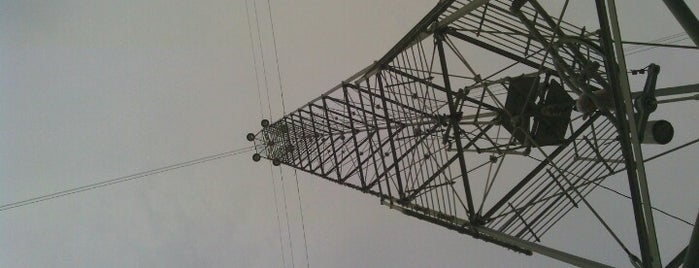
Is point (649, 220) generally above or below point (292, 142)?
below

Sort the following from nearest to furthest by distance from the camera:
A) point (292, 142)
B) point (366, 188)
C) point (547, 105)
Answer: point (547, 105)
point (366, 188)
point (292, 142)

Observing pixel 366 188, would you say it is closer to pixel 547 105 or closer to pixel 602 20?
pixel 547 105

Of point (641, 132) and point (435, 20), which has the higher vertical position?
point (435, 20)

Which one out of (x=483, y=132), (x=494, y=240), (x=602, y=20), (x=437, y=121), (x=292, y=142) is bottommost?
(x=494, y=240)

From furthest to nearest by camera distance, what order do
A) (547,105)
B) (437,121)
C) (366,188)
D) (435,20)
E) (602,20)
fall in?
(366,188), (437,121), (547,105), (435,20), (602,20)

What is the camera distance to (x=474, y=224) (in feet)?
16.6

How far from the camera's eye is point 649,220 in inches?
104

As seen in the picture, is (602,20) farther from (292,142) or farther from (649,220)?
(292,142)

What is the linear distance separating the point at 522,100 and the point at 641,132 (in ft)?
6.77

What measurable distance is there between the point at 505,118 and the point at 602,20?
283cm

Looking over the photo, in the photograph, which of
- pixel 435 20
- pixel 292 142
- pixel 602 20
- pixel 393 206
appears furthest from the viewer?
pixel 292 142

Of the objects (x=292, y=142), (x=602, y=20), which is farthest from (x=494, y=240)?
(x=292, y=142)

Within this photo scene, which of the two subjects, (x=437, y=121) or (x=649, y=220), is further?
(x=437, y=121)

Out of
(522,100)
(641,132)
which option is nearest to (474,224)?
(522,100)
